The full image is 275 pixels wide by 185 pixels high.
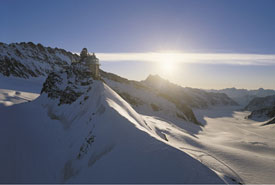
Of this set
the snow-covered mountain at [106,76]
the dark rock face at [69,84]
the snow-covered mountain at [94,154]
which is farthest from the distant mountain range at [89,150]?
the snow-covered mountain at [106,76]

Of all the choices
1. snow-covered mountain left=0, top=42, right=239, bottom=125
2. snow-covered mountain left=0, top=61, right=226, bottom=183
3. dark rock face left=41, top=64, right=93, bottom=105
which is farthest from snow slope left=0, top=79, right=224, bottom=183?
snow-covered mountain left=0, top=42, right=239, bottom=125

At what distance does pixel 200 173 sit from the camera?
5348 mm

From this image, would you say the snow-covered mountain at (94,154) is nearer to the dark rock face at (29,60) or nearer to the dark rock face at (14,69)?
the dark rock face at (14,69)

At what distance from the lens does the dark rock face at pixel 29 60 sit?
205 feet

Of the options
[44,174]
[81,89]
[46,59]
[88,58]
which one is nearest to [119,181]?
[44,174]

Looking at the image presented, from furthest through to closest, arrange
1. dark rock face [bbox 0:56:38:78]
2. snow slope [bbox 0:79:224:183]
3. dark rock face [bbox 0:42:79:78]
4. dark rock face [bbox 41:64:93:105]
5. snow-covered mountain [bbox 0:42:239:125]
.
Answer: dark rock face [bbox 0:42:79:78] → dark rock face [bbox 0:56:38:78] → snow-covered mountain [bbox 0:42:239:125] → dark rock face [bbox 41:64:93:105] → snow slope [bbox 0:79:224:183]

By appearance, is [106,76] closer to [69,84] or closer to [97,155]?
[69,84]

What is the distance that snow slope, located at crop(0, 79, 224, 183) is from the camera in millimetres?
5457

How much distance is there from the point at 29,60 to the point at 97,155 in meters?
92.3

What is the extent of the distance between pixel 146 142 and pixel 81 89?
18.8 m

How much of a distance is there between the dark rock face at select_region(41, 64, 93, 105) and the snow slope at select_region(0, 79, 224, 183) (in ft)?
21.4

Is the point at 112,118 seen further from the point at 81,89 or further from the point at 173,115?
the point at 173,115

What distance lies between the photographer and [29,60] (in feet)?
245

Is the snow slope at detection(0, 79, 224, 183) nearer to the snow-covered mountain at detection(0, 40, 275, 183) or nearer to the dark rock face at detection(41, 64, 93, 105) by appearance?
the snow-covered mountain at detection(0, 40, 275, 183)
